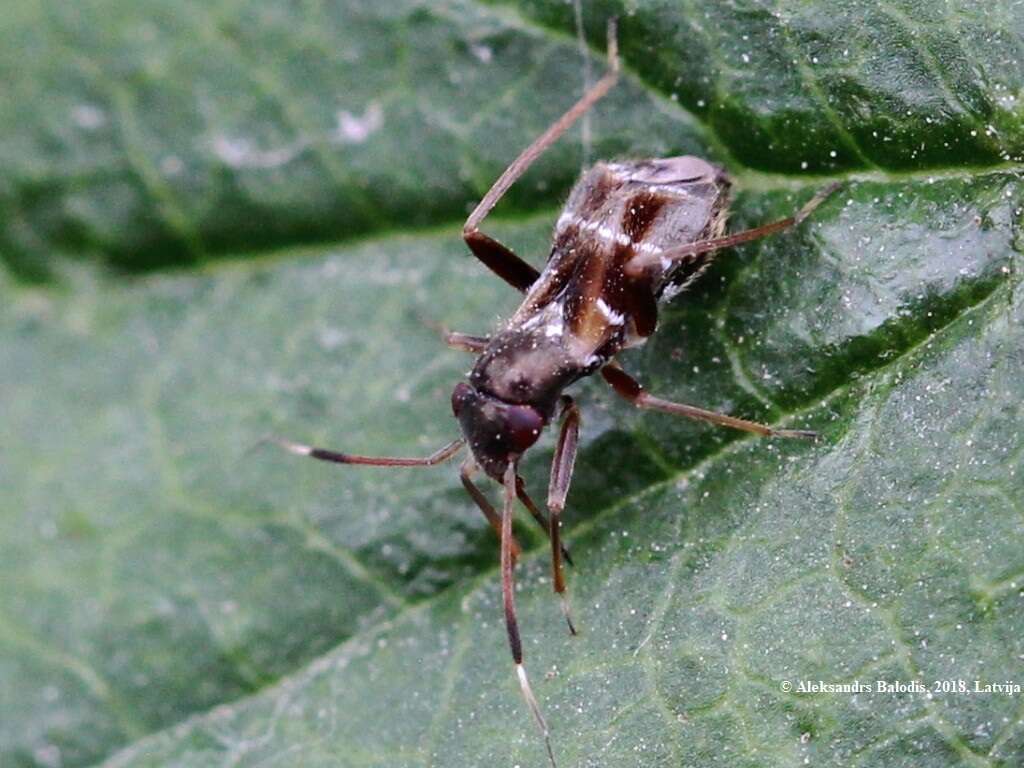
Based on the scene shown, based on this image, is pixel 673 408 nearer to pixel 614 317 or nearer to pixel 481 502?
pixel 614 317

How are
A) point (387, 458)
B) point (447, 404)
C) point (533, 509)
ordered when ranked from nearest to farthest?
point (533, 509) < point (387, 458) < point (447, 404)

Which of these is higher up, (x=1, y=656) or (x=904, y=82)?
(x=904, y=82)

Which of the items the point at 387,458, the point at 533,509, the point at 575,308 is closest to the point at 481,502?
the point at 533,509

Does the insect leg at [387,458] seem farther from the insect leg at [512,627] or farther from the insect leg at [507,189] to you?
the insect leg at [507,189]

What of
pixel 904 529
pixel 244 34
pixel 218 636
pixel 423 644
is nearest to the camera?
pixel 904 529

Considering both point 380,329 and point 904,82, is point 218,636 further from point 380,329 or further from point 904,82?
point 904,82

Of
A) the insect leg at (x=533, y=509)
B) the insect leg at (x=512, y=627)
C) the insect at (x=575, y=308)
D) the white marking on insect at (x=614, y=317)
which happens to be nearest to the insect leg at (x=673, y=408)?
the insect at (x=575, y=308)

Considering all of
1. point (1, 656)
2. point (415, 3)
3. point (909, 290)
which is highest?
point (415, 3)

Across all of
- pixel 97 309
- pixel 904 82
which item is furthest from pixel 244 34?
pixel 904 82
